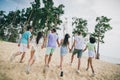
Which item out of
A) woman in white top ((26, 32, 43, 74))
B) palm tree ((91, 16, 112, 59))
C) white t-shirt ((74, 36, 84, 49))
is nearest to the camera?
woman in white top ((26, 32, 43, 74))

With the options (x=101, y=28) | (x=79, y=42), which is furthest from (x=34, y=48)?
(x=101, y=28)

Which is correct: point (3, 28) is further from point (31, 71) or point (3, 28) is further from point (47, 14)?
point (31, 71)

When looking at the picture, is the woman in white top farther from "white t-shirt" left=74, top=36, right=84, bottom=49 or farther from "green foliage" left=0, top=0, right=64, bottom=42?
"green foliage" left=0, top=0, right=64, bottom=42

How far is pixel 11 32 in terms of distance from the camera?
6253 cm

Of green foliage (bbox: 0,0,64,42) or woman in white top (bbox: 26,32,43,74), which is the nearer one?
woman in white top (bbox: 26,32,43,74)

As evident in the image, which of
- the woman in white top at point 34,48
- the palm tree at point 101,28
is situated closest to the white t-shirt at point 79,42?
the woman in white top at point 34,48

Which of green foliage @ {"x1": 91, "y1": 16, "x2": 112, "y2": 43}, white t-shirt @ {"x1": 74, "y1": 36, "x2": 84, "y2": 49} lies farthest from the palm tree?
white t-shirt @ {"x1": 74, "y1": 36, "x2": 84, "y2": 49}

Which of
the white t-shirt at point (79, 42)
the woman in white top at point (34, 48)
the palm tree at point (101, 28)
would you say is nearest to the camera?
the woman in white top at point (34, 48)

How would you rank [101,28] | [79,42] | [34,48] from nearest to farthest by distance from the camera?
[34,48]
[79,42]
[101,28]

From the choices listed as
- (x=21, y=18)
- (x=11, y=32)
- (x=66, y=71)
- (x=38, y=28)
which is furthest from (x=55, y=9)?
(x=66, y=71)

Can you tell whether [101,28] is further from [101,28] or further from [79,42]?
[79,42]

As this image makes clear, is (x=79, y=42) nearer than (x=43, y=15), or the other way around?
(x=79, y=42)

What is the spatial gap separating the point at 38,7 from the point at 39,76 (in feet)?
135

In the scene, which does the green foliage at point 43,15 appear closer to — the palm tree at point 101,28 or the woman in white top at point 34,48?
the palm tree at point 101,28
